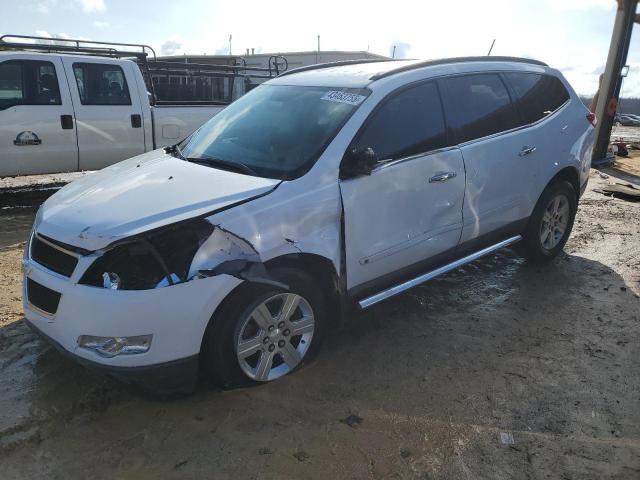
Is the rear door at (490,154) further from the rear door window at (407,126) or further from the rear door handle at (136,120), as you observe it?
the rear door handle at (136,120)

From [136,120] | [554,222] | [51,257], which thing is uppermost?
[136,120]

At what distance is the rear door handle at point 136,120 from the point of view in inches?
Result: 291

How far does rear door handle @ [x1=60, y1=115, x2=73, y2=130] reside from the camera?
6.84 meters

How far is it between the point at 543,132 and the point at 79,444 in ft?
13.8

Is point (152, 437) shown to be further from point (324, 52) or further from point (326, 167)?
point (324, 52)

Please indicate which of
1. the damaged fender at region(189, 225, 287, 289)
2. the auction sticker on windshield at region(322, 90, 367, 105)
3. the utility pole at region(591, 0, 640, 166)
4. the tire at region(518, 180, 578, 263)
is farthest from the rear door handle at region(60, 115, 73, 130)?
the utility pole at region(591, 0, 640, 166)

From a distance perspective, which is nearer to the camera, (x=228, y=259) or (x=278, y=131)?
(x=228, y=259)

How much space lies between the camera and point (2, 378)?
3.09m

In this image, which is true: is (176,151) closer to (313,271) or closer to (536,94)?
(313,271)

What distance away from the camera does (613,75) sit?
12375 millimetres

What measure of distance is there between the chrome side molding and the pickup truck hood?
3.31 feet

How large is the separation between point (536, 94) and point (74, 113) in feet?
18.5

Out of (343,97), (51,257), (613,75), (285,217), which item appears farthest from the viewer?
(613,75)

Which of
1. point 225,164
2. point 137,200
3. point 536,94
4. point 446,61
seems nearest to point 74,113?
point 225,164
